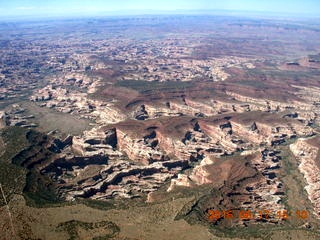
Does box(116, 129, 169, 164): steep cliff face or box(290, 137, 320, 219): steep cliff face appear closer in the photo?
box(290, 137, 320, 219): steep cliff face

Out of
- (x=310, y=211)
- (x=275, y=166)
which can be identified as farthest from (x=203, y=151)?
(x=310, y=211)

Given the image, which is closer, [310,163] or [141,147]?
[310,163]

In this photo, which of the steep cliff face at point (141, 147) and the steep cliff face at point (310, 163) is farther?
the steep cliff face at point (141, 147)

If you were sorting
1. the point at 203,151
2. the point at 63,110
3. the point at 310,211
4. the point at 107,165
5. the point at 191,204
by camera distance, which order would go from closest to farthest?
Result: the point at 191,204, the point at 310,211, the point at 107,165, the point at 203,151, the point at 63,110

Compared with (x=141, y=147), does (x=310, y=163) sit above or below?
below

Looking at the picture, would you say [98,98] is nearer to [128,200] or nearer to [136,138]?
[136,138]

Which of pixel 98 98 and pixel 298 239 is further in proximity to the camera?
pixel 98 98

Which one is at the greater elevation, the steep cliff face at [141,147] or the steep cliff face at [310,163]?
the steep cliff face at [141,147]

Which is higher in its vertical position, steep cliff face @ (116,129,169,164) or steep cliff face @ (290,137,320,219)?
steep cliff face @ (116,129,169,164)
